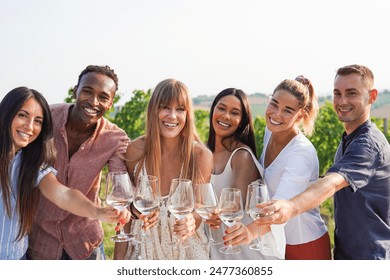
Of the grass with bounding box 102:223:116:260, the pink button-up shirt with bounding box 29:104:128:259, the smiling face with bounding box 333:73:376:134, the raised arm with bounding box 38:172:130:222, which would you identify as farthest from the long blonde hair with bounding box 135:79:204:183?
the grass with bounding box 102:223:116:260

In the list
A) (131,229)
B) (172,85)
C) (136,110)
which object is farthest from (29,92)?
(136,110)

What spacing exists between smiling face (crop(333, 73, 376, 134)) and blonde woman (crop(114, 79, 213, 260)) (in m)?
1.06

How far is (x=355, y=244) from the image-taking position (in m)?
3.39

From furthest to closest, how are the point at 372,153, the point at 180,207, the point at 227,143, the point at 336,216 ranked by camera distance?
the point at 227,143, the point at 336,216, the point at 372,153, the point at 180,207

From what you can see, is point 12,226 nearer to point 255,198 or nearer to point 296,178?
point 255,198

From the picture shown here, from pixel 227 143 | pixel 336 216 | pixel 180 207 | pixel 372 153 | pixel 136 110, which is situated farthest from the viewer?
pixel 136 110

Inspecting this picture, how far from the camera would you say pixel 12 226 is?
3.26m

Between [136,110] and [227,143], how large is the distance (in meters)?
5.39

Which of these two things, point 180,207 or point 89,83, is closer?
point 180,207

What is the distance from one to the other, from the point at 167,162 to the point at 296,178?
3.22ft

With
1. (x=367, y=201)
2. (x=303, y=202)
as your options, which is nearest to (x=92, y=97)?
(x=303, y=202)

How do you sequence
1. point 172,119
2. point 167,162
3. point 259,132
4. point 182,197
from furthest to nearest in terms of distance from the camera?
point 259,132 → point 167,162 → point 172,119 → point 182,197

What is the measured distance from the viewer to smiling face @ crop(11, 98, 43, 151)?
3.21 meters
